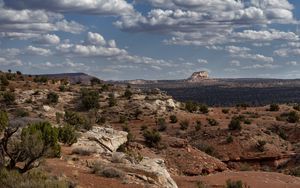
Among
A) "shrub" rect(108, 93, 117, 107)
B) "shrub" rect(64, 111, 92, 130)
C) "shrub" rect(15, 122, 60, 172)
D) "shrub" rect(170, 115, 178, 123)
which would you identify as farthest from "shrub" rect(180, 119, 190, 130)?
"shrub" rect(15, 122, 60, 172)

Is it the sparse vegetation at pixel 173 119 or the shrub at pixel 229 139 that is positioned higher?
the sparse vegetation at pixel 173 119

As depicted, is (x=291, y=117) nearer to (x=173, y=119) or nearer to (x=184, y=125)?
(x=184, y=125)

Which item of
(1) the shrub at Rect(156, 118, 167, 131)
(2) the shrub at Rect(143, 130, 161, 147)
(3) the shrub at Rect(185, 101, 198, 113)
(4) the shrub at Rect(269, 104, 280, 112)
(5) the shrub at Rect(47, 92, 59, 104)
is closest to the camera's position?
(2) the shrub at Rect(143, 130, 161, 147)

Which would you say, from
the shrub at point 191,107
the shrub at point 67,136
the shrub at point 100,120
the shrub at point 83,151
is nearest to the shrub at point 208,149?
the shrub at point 100,120

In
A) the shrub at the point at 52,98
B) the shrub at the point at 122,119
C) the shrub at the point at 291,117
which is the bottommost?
the shrub at the point at 122,119

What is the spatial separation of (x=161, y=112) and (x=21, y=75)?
25.2 m

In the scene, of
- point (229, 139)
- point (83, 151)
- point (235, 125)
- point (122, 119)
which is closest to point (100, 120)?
point (122, 119)

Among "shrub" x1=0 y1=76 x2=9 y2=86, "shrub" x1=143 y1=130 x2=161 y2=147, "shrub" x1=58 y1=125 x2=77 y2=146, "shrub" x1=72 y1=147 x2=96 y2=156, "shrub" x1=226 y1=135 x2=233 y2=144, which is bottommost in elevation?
"shrub" x1=226 y1=135 x2=233 y2=144

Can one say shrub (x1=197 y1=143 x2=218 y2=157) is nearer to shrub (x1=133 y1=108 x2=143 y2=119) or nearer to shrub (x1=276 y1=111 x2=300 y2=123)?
shrub (x1=133 y1=108 x2=143 y2=119)

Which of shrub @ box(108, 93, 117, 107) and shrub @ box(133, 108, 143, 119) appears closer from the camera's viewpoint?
shrub @ box(133, 108, 143, 119)

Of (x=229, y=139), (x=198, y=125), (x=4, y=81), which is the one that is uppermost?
(x=4, y=81)

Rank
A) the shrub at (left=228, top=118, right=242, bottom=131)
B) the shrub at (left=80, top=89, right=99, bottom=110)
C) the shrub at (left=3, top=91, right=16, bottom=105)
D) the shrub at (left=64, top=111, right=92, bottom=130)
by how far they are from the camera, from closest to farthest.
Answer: the shrub at (left=64, top=111, right=92, bottom=130) < the shrub at (left=228, top=118, right=242, bottom=131) < the shrub at (left=3, top=91, right=16, bottom=105) < the shrub at (left=80, top=89, right=99, bottom=110)

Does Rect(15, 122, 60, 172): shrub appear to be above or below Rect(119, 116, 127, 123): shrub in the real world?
above

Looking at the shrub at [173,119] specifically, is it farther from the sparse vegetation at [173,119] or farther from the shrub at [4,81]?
the shrub at [4,81]
